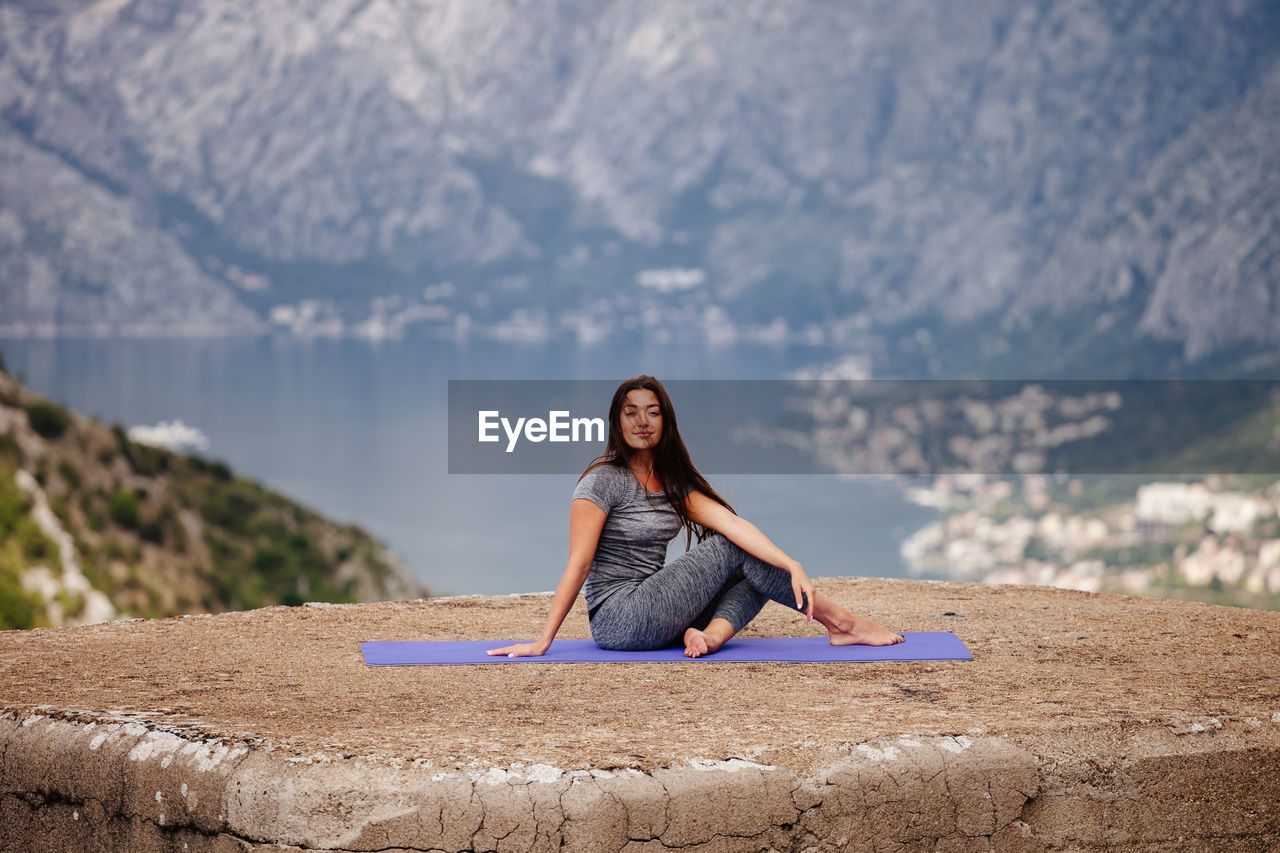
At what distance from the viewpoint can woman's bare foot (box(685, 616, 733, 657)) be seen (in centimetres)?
563

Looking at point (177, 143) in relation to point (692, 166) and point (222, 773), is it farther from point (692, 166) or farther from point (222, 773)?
point (222, 773)

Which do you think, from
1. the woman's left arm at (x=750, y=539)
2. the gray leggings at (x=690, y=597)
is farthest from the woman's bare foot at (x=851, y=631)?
the woman's left arm at (x=750, y=539)

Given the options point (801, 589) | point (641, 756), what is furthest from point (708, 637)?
point (641, 756)

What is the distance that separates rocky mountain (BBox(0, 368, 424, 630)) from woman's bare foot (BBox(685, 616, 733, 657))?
50.8 feet

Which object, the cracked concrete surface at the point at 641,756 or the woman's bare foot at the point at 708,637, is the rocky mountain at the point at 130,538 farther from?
the woman's bare foot at the point at 708,637

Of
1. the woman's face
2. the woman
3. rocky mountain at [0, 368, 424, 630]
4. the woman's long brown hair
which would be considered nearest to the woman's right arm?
the woman

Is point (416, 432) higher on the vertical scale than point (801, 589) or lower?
lower

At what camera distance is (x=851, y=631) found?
5961 millimetres

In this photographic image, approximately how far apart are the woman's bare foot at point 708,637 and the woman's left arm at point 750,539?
0.40m

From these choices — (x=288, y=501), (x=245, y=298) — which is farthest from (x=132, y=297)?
(x=288, y=501)

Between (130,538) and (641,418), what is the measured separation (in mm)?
19045

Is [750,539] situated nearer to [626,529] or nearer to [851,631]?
[626,529]

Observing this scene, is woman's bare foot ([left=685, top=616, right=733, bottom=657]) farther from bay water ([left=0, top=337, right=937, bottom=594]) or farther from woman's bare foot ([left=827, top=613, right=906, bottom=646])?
bay water ([left=0, top=337, right=937, bottom=594])

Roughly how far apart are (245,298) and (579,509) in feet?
422
